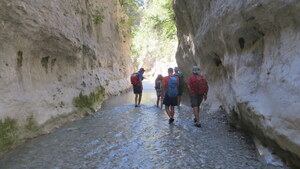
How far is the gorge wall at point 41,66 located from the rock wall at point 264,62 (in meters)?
4.63

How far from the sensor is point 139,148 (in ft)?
15.2

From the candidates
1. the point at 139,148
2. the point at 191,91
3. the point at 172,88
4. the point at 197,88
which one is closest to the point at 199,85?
the point at 197,88

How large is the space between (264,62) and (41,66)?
5.72 m

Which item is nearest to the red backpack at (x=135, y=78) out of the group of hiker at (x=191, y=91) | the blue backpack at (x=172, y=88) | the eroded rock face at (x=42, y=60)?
the eroded rock face at (x=42, y=60)

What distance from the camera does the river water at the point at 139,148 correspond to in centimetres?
383

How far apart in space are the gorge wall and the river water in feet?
1.95

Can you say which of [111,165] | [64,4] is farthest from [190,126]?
[64,4]

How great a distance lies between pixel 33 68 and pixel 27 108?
1.26 meters

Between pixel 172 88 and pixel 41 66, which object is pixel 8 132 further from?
pixel 172 88

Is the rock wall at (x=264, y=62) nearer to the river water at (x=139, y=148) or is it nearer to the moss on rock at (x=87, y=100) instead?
the river water at (x=139, y=148)

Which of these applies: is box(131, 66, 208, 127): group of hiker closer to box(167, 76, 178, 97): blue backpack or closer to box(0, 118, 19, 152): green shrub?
box(167, 76, 178, 97): blue backpack

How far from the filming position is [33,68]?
18.8 feet

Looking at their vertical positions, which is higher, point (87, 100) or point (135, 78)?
point (135, 78)

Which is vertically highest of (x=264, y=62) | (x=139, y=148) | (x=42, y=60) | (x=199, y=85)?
(x=42, y=60)
